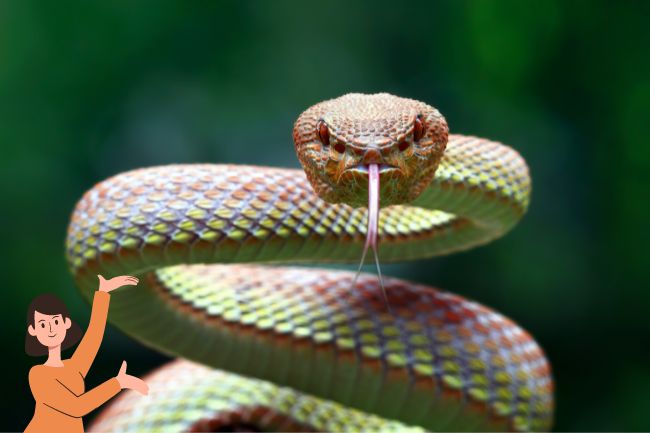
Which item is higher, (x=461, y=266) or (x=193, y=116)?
(x=193, y=116)

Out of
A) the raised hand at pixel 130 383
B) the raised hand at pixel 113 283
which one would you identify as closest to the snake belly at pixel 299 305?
the raised hand at pixel 113 283

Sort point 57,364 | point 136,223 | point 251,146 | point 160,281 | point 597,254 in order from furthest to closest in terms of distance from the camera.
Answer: point 597,254 → point 251,146 → point 160,281 → point 136,223 → point 57,364

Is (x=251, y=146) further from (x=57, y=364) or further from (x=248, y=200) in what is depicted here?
(x=57, y=364)

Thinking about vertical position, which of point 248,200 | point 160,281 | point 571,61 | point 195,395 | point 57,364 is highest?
point 571,61

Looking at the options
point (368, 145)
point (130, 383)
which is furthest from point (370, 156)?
point (130, 383)

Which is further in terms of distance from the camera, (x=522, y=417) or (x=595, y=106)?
(x=595, y=106)

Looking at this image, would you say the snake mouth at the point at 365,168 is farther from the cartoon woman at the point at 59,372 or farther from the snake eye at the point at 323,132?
the cartoon woman at the point at 59,372

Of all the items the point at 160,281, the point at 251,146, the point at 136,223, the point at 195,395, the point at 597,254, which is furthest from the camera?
the point at 597,254

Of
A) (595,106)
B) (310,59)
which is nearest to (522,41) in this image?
(595,106)
